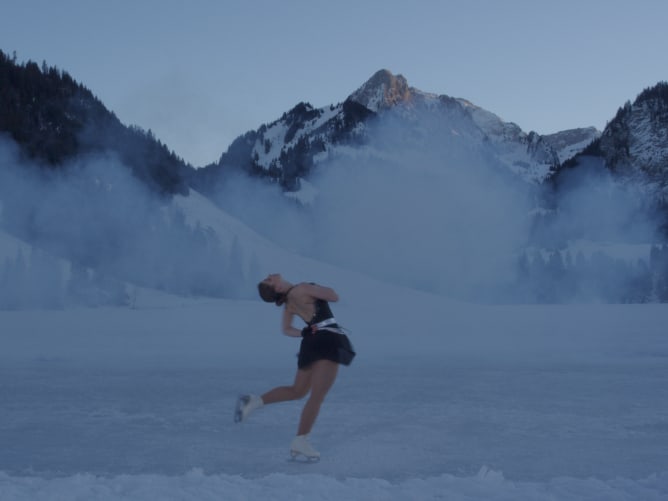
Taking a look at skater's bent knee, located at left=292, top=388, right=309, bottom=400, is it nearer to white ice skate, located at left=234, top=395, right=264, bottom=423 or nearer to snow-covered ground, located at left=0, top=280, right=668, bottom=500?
white ice skate, located at left=234, top=395, right=264, bottom=423

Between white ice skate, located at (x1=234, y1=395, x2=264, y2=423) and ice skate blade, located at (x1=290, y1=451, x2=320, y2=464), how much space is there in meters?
0.51

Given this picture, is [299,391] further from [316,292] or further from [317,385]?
[316,292]

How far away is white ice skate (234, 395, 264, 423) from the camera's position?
18.6 ft

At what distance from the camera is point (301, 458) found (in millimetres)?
5617

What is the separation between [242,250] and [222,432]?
57.4 m

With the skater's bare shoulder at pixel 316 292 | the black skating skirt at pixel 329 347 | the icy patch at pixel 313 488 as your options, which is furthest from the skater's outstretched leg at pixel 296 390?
the icy patch at pixel 313 488

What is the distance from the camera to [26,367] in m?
12.3

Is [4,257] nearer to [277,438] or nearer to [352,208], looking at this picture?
[277,438]

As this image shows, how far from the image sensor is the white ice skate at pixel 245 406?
567 cm

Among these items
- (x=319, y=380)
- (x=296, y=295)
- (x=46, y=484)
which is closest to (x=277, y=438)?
(x=319, y=380)

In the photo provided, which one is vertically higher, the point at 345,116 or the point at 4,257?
the point at 345,116

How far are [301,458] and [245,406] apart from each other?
645 mm

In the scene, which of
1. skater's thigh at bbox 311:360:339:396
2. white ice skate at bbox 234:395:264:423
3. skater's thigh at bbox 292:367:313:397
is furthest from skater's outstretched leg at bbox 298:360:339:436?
white ice skate at bbox 234:395:264:423

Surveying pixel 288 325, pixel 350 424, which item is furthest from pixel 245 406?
pixel 350 424
